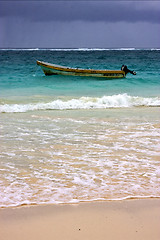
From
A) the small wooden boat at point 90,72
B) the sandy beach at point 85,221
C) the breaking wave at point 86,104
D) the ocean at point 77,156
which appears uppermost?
the small wooden boat at point 90,72

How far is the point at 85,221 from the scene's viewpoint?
12.1 ft

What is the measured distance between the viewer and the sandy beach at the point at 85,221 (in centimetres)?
343

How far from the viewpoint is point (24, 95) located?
56.4 feet

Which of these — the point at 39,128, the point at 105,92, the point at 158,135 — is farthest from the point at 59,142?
the point at 105,92

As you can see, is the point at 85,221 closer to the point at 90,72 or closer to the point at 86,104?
the point at 86,104

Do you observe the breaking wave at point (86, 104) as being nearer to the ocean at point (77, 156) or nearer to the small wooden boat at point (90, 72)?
the ocean at point (77, 156)

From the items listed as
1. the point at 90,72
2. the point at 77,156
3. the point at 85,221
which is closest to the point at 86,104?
the point at 77,156

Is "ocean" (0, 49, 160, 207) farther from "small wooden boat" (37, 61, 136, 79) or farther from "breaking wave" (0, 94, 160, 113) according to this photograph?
"small wooden boat" (37, 61, 136, 79)

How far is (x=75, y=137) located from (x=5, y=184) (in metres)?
3.02

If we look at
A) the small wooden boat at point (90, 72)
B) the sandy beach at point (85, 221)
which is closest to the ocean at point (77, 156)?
the sandy beach at point (85, 221)

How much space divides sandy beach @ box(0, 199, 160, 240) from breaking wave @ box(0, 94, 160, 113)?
863cm

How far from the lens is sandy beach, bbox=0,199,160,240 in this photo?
11.3ft

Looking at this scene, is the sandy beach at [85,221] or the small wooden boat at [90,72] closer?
the sandy beach at [85,221]

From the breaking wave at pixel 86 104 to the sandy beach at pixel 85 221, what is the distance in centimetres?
863
